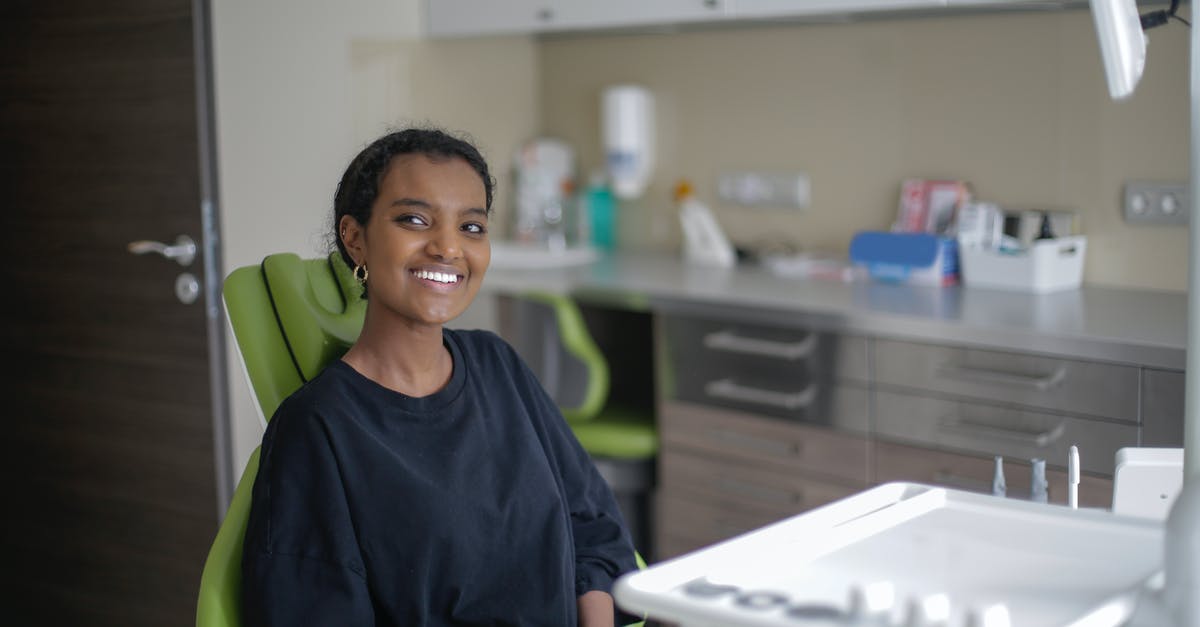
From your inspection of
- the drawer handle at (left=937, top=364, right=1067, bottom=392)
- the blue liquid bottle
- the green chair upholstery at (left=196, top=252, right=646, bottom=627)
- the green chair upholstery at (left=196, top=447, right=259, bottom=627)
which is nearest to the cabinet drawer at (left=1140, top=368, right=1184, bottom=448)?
the drawer handle at (left=937, top=364, right=1067, bottom=392)

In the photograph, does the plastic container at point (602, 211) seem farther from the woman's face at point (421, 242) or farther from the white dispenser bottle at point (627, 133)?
the woman's face at point (421, 242)

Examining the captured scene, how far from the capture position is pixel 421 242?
1.53 meters

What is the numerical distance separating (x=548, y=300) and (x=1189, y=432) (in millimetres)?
1976

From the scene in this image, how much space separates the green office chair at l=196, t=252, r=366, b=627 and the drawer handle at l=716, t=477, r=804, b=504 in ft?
3.79

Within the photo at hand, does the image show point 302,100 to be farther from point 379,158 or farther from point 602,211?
point 379,158

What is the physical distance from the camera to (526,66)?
3.66 meters

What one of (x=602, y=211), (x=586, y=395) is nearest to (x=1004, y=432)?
(x=586, y=395)

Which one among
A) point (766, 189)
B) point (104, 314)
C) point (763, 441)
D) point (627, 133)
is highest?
point (627, 133)

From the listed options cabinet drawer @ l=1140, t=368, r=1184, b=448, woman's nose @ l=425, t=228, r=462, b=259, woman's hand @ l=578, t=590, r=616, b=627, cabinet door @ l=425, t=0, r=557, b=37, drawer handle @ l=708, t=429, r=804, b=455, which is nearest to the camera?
woman's nose @ l=425, t=228, r=462, b=259

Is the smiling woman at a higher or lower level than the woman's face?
lower

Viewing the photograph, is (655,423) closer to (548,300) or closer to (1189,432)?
(548,300)

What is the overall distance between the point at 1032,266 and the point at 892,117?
0.54 m

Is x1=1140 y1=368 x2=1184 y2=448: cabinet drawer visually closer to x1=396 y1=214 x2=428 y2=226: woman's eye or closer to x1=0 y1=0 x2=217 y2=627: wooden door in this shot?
x1=396 y1=214 x2=428 y2=226: woman's eye

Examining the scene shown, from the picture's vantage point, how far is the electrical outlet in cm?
317
